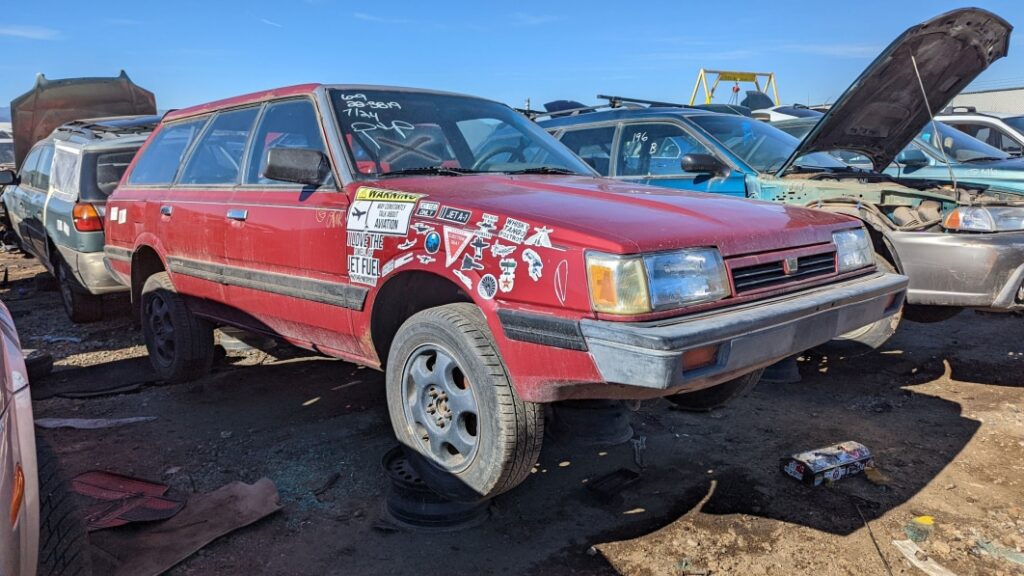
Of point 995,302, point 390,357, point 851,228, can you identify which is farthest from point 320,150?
point 995,302

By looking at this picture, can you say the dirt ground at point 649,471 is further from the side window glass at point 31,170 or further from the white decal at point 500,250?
the side window glass at point 31,170

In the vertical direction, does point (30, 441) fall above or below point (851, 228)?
below

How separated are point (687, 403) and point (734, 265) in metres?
1.09

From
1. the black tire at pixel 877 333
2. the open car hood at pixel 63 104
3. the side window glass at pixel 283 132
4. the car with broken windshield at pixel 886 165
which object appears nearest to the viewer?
the side window glass at pixel 283 132

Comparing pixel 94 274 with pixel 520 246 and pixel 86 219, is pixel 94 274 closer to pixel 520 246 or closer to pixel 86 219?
pixel 86 219

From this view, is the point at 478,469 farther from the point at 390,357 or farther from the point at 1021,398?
the point at 1021,398

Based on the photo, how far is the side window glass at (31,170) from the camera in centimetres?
758

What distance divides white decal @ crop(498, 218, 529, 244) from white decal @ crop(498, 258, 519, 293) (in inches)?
2.8

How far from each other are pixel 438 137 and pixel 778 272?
1.80 m

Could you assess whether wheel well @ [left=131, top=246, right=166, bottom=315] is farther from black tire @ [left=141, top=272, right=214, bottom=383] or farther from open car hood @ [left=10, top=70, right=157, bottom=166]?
open car hood @ [left=10, top=70, right=157, bottom=166]

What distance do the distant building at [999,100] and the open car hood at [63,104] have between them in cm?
1839

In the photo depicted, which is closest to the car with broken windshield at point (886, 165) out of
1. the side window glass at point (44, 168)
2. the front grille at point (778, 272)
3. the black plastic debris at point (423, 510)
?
the front grille at point (778, 272)

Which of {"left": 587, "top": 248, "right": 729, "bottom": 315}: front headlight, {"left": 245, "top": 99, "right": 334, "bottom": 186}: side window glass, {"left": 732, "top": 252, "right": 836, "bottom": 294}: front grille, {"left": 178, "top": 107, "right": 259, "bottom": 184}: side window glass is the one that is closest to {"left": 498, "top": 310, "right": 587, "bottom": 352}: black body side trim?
{"left": 587, "top": 248, "right": 729, "bottom": 315}: front headlight

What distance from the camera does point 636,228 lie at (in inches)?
94.6
